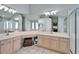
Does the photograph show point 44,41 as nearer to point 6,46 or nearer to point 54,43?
point 54,43

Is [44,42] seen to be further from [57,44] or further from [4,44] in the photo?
[4,44]

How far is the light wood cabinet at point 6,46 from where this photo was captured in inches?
A: 103

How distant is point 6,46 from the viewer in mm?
2836

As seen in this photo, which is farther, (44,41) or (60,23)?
(44,41)

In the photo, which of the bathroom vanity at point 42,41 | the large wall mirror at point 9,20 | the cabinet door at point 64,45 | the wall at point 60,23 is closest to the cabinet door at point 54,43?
the bathroom vanity at point 42,41

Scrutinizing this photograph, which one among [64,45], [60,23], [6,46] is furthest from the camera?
[64,45]

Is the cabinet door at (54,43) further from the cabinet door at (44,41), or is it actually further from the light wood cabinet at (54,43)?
the cabinet door at (44,41)

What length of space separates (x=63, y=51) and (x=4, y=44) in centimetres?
190

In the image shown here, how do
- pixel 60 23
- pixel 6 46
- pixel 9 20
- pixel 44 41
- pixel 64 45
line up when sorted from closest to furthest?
pixel 6 46
pixel 60 23
pixel 64 45
pixel 9 20
pixel 44 41

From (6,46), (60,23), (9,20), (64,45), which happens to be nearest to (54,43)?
(64,45)

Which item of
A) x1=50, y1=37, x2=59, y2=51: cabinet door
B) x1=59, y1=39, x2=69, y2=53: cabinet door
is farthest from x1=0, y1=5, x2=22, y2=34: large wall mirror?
x1=59, y1=39, x2=69, y2=53: cabinet door

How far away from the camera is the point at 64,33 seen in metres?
3.37

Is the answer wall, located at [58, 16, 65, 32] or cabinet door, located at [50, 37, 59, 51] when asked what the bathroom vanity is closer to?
cabinet door, located at [50, 37, 59, 51]
